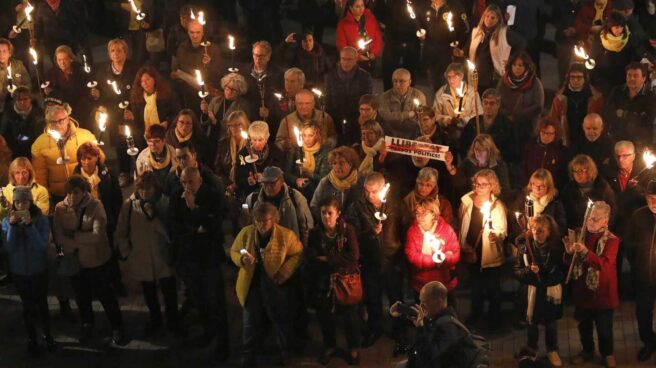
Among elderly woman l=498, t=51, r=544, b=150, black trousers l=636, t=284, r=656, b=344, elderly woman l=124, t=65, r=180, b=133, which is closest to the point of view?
black trousers l=636, t=284, r=656, b=344

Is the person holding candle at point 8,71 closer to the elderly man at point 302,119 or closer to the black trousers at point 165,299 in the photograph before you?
the elderly man at point 302,119

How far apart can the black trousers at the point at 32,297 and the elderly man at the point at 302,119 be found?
314 centimetres

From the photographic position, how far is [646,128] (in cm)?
1487

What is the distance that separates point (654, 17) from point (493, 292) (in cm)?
628

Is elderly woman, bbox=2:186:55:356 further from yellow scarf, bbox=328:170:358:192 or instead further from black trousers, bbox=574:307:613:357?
black trousers, bbox=574:307:613:357

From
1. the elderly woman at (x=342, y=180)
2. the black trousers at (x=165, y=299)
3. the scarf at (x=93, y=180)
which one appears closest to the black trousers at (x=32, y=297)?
the black trousers at (x=165, y=299)

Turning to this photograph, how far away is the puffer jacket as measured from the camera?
42.2 ft

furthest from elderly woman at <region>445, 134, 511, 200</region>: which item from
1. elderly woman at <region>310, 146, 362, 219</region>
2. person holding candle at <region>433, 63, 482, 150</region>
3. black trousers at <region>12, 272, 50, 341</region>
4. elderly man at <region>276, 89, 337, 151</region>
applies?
black trousers at <region>12, 272, 50, 341</region>

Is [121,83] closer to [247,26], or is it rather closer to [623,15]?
[247,26]

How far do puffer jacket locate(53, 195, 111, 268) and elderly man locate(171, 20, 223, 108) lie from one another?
372 cm

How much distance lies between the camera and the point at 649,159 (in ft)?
42.7

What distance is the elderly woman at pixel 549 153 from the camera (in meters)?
13.9

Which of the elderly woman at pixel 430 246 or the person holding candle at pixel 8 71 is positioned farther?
the person holding candle at pixel 8 71

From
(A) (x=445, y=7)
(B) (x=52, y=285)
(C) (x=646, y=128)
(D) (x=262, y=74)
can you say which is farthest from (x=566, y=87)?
(B) (x=52, y=285)
